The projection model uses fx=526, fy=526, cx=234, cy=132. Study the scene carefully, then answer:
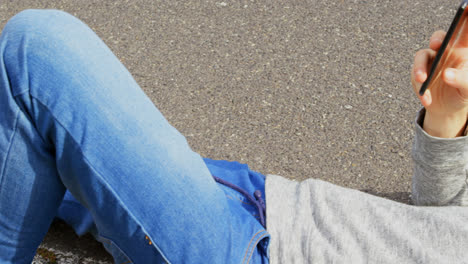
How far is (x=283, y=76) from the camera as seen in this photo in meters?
2.73

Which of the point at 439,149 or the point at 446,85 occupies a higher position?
the point at 446,85

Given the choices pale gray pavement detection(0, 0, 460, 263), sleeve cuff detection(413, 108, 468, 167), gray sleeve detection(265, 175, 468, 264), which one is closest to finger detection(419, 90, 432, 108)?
sleeve cuff detection(413, 108, 468, 167)

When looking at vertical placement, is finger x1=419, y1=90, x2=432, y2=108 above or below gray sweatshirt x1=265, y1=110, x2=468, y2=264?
above

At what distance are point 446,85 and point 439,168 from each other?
257 mm

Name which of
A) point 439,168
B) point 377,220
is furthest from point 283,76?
point 377,220

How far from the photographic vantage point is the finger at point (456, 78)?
123 cm

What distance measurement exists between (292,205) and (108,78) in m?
0.61

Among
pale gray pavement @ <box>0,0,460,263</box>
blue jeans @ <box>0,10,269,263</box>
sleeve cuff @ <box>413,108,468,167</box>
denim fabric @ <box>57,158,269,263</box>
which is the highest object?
blue jeans @ <box>0,10,269,263</box>

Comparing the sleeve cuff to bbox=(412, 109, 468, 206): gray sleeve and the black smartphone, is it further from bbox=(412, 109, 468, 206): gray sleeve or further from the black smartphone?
the black smartphone

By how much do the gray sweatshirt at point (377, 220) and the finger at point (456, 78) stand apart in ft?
0.73

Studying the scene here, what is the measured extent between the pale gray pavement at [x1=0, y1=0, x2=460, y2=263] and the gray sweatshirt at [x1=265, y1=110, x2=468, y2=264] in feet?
2.09

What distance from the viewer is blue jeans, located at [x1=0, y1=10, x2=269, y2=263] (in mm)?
1156

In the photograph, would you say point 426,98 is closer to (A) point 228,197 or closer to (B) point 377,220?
(B) point 377,220

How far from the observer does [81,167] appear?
3.86ft
